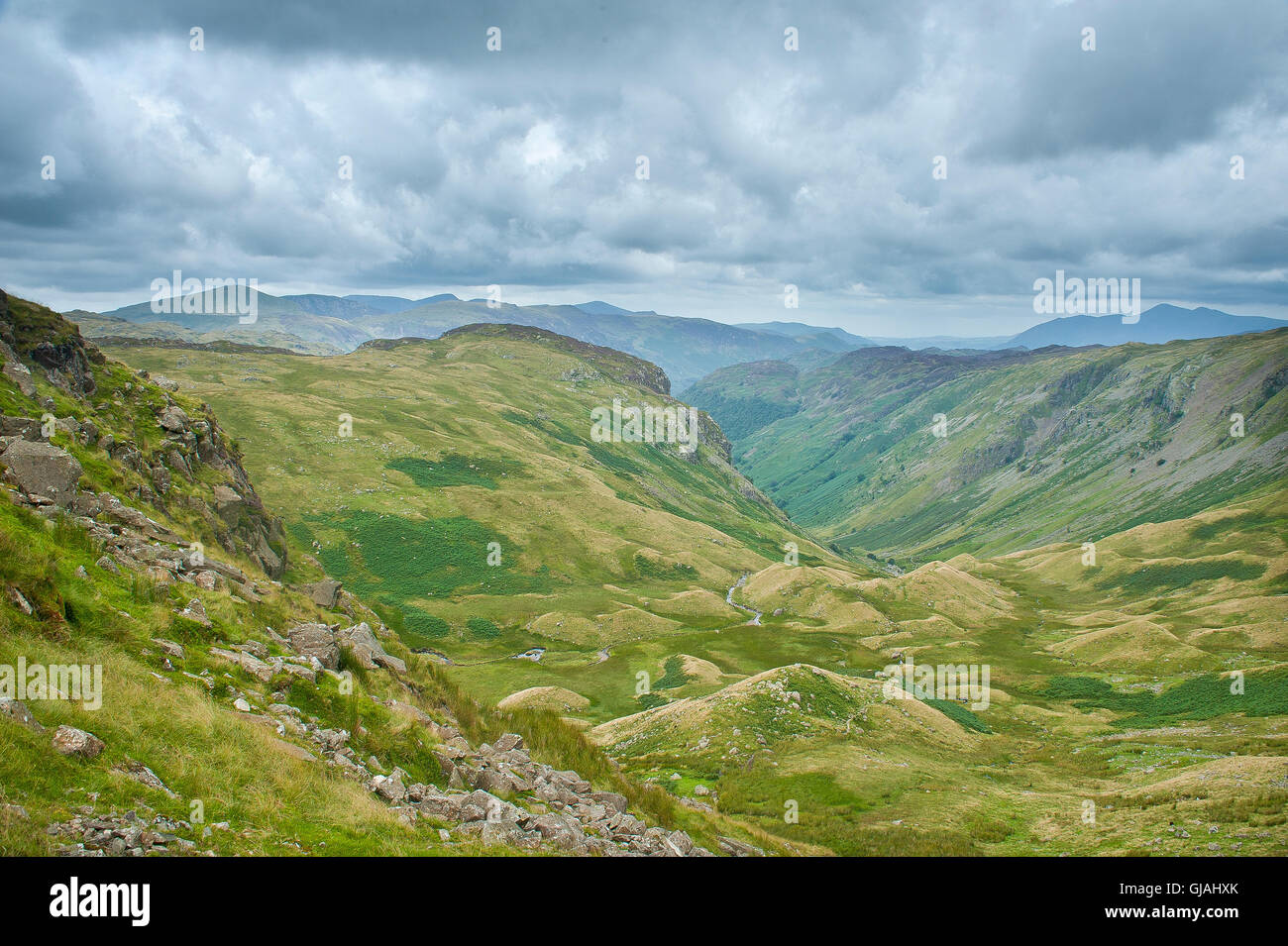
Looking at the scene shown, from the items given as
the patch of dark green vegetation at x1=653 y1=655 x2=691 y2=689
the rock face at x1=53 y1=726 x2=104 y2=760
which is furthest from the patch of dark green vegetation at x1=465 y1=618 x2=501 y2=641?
the rock face at x1=53 y1=726 x2=104 y2=760

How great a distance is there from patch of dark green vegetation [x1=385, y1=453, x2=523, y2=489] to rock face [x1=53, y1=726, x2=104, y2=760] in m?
157

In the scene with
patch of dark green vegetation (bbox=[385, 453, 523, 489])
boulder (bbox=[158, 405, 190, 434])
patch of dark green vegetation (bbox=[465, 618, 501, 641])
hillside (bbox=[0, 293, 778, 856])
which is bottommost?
patch of dark green vegetation (bbox=[465, 618, 501, 641])

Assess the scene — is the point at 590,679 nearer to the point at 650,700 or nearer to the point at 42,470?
the point at 650,700

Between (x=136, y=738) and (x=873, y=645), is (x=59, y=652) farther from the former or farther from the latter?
(x=873, y=645)

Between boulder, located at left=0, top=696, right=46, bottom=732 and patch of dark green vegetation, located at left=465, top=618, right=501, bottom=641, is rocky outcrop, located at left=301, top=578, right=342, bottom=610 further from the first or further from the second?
patch of dark green vegetation, located at left=465, top=618, right=501, bottom=641

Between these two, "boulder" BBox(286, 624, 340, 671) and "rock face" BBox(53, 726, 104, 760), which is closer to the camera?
"rock face" BBox(53, 726, 104, 760)

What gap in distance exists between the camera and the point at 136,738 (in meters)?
15.3

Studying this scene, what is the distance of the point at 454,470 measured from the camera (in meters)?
182

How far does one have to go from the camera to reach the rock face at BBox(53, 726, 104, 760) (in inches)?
534

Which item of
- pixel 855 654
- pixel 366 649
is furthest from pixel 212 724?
pixel 855 654

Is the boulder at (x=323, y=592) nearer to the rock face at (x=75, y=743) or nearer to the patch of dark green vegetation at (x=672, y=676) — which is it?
the rock face at (x=75, y=743)

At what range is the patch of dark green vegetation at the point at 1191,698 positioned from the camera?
7806 centimetres
